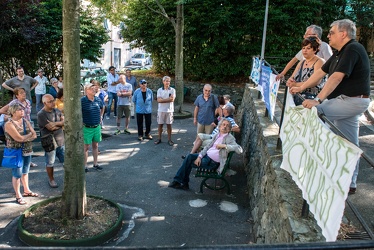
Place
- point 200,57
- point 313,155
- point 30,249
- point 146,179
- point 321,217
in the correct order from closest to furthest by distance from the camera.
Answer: point 30,249 < point 321,217 < point 313,155 < point 146,179 < point 200,57

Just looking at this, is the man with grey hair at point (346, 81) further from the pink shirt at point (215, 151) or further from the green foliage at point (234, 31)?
the green foliage at point (234, 31)

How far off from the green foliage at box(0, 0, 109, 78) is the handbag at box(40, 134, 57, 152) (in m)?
10.6

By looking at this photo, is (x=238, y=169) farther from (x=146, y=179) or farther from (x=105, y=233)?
(x=105, y=233)

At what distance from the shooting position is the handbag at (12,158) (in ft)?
18.5

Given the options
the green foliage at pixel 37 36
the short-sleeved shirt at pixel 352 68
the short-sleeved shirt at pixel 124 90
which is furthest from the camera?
the green foliage at pixel 37 36

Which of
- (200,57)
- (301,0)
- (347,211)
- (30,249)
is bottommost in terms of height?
(347,211)

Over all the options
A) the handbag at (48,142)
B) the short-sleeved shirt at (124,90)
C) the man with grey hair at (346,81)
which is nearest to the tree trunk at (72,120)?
the handbag at (48,142)

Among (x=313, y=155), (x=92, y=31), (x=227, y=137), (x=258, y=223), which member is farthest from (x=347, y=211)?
(x=92, y=31)

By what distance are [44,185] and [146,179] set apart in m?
2.00

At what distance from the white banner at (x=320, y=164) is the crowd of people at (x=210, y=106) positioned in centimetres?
34

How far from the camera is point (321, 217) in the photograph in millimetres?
2602

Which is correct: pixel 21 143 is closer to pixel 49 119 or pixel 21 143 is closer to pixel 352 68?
pixel 49 119

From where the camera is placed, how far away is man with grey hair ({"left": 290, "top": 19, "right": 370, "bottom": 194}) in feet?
11.6

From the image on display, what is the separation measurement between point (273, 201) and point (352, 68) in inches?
70.5
